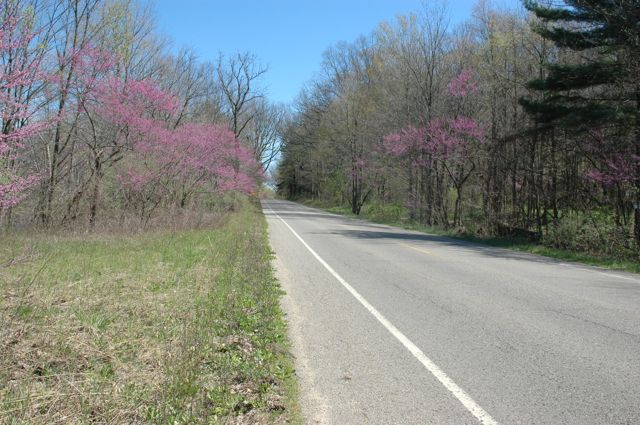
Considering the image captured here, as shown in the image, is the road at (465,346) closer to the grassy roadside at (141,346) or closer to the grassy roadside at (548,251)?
the grassy roadside at (141,346)

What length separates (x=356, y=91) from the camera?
1815 inches

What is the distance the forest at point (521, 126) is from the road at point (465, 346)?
309 inches

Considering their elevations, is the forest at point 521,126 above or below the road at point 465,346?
above

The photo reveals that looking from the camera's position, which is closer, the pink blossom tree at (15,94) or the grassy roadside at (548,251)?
the pink blossom tree at (15,94)

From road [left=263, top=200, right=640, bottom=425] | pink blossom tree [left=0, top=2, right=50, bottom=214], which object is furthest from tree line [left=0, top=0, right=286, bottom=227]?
road [left=263, top=200, right=640, bottom=425]

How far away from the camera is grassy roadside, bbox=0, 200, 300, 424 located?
3.59 metres

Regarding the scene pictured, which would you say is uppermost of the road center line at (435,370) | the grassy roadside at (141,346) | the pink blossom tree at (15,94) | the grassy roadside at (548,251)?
the pink blossom tree at (15,94)

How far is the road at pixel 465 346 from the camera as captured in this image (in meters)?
3.89

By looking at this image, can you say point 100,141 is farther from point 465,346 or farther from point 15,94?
point 465,346

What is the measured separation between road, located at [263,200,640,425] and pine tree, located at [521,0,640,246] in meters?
7.03

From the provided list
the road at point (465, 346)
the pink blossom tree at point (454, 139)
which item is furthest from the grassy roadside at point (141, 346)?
the pink blossom tree at point (454, 139)

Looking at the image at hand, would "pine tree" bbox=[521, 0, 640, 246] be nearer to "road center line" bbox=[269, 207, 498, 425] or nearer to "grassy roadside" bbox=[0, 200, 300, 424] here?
"road center line" bbox=[269, 207, 498, 425]

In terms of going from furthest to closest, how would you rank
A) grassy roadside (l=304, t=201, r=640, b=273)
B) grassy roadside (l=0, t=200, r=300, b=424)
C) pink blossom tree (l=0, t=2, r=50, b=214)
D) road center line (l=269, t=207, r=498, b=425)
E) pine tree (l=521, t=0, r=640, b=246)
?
pine tree (l=521, t=0, r=640, b=246) → grassy roadside (l=304, t=201, r=640, b=273) → pink blossom tree (l=0, t=2, r=50, b=214) → road center line (l=269, t=207, r=498, b=425) → grassy roadside (l=0, t=200, r=300, b=424)

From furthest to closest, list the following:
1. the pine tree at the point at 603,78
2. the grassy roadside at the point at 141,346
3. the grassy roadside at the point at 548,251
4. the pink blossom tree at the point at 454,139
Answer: the pink blossom tree at the point at 454,139 < the pine tree at the point at 603,78 < the grassy roadside at the point at 548,251 < the grassy roadside at the point at 141,346
